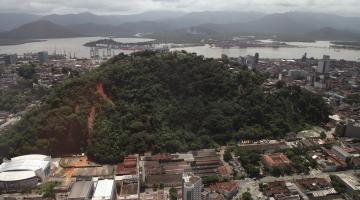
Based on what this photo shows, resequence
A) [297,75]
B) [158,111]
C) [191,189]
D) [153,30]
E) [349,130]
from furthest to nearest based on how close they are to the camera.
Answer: [153,30]
[297,75]
[349,130]
[158,111]
[191,189]

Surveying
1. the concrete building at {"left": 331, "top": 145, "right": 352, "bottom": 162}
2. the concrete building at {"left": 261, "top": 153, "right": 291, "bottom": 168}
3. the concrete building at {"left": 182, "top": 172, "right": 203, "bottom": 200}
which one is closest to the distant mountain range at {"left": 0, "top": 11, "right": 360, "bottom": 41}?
the concrete building at {"left": 331, "top": 145, "right": 352, "bottom": 162}

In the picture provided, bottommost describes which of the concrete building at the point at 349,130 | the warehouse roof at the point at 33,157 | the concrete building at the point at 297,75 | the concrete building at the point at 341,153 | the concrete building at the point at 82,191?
the warehouse roof at the point at 33,157

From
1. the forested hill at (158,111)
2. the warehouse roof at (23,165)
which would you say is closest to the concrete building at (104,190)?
the forested hill at (158,111)

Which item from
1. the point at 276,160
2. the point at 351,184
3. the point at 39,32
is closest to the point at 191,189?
the point at 276,160

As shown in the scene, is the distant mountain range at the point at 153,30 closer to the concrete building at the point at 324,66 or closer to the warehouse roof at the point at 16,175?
the concrete building at the point at 324,66

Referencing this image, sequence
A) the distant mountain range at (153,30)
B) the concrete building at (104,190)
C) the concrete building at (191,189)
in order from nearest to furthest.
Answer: the concrete building at (191,189), the concrete building at (104,190), the distant mountain range at (153,30)

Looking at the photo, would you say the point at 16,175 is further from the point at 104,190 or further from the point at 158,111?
the point at 158,111
